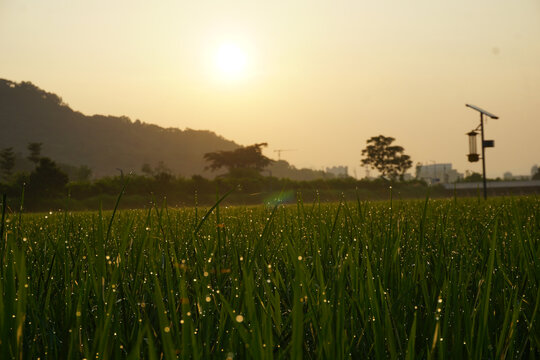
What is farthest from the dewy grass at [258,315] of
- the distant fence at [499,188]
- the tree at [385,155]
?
the tree at [385,155]

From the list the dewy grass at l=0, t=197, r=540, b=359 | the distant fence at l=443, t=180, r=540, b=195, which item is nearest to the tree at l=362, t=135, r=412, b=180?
the distant fence at l=443, t=180, r=540, b=195

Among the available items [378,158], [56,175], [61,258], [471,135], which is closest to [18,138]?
[378,158]

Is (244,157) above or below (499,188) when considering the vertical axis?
above

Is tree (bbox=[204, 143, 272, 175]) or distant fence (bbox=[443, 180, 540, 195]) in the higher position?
tree (bbox=[204, 143, 272, 175])

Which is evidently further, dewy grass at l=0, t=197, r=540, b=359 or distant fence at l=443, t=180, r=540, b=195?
distant fence at l=443, t=180, r=540, b=195

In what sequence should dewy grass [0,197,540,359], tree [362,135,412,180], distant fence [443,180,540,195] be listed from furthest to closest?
tree [362,135,412,180] → distant fence [443,180,540,195] → dewy grass [0,197,540,359]

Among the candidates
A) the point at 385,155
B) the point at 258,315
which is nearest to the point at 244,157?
the point at 385,155

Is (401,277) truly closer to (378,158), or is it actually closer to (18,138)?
(378,158)

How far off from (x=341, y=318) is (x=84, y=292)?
65cm

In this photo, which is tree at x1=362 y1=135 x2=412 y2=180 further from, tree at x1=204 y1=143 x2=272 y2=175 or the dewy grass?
the dewy grass

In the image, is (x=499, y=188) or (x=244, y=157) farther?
(x=244, y=157)

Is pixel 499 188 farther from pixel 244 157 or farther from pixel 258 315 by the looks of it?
pixel 258 315


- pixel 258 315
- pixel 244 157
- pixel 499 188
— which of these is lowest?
pixel 258 315

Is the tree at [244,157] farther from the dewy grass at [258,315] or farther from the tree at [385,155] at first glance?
the dewy grass at [258,315]
